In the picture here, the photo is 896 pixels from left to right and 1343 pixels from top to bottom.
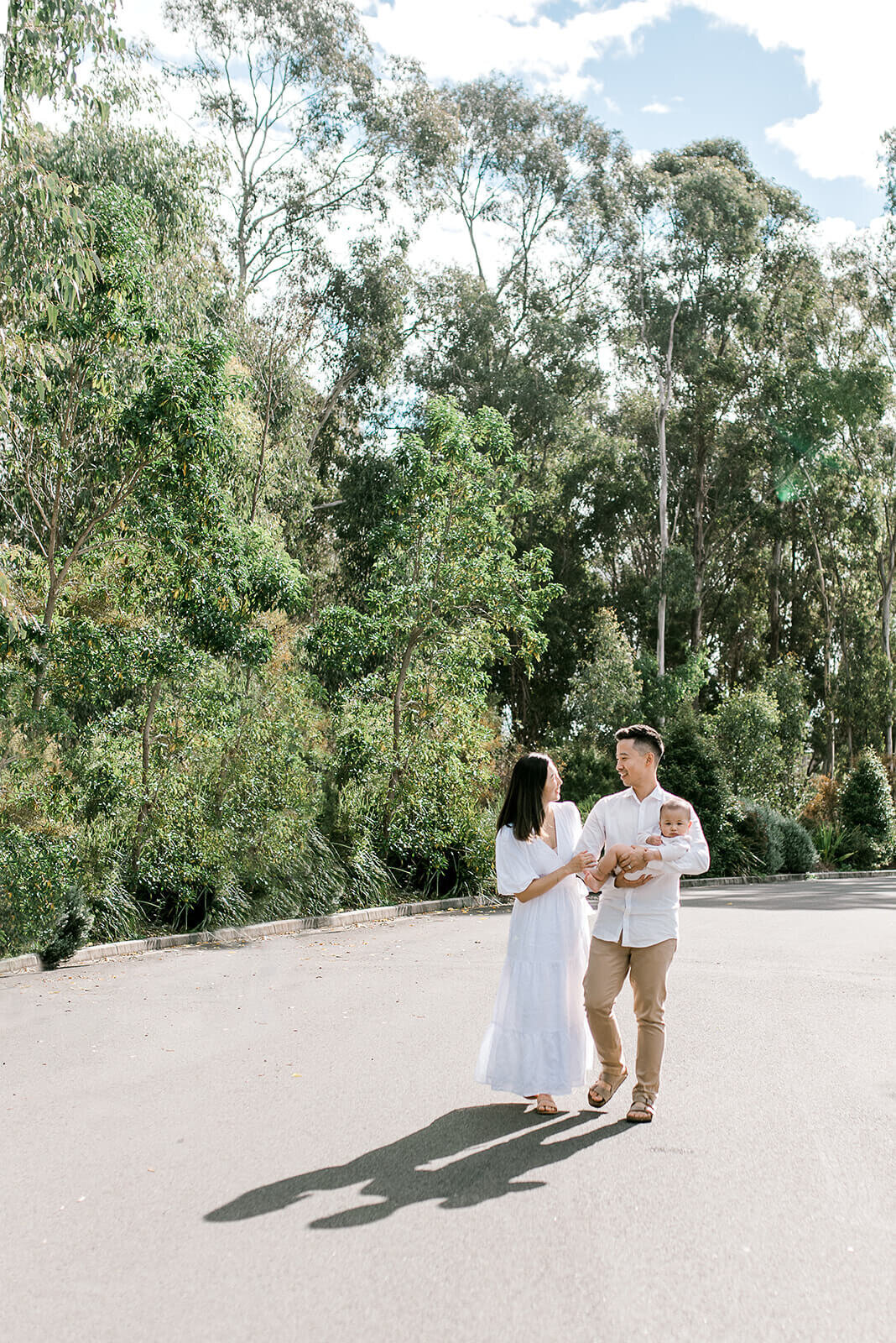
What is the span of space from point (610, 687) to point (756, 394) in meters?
13.8

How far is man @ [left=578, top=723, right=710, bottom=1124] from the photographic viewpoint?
583 cm

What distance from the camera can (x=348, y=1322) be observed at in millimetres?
3584

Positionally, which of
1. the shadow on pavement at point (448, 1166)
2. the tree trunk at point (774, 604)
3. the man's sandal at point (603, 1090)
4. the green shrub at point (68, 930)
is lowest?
the shadow on pavement at point (448, 1166)

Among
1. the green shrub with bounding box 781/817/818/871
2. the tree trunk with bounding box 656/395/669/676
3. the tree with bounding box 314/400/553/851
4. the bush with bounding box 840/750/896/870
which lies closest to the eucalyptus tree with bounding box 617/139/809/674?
the tree trunk with bounding box 656/395/669/676

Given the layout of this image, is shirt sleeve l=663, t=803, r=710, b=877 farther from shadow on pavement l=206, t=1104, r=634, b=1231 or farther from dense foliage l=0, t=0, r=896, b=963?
dense foliage l=0, t=0, r=896, b=963

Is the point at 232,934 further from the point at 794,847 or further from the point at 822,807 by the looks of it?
the point at 822,807

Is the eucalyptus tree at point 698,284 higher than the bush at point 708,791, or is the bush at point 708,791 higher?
the eucalyptus tree at point 698,284

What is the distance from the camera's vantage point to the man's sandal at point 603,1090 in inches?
234

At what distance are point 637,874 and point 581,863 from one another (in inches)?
11.4

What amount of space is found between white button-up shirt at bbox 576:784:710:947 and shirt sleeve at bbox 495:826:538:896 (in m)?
0.28

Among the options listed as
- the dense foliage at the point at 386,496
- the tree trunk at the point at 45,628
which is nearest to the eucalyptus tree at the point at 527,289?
the dense foliage at the point at 386,496

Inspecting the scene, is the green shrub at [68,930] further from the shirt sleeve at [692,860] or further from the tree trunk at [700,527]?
the tree trunk at [700,527]

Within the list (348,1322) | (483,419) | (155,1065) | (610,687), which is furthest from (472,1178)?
(610,687)

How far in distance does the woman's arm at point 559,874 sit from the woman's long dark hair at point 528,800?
24 cm
